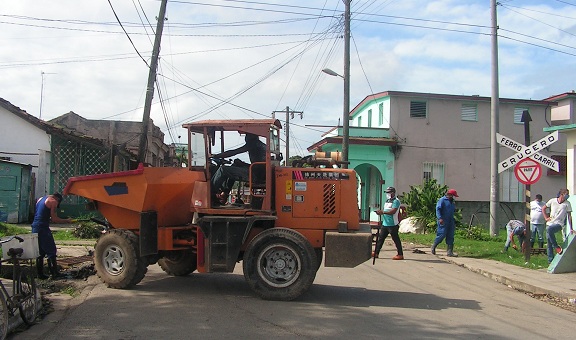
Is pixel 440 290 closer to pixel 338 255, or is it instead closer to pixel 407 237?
pixel 338 255

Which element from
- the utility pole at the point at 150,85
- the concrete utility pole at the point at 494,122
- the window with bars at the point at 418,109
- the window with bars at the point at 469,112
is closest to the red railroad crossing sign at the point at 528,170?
the concrete utility pole at the point at 494,122

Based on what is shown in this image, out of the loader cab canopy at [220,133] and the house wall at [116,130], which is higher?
the house wall at [116,130]

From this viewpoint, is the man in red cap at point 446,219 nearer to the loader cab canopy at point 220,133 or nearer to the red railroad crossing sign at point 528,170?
the red railroad crossing sign at point 528,170

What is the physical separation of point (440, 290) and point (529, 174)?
458 cm

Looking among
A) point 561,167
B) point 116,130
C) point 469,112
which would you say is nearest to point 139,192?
point 469,112

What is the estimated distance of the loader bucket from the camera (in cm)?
859

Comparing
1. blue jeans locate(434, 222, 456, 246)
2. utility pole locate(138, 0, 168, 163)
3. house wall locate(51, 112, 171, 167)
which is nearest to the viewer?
blue jeans locate(434, 222, 456, 246)

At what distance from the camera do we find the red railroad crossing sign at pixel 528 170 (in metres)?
12.4

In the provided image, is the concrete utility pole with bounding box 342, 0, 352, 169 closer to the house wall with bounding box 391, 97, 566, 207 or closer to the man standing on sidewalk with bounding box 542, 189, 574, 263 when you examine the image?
the house wall with bounding box 391, 97, 566, 207

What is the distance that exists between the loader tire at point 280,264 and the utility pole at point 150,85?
747cm

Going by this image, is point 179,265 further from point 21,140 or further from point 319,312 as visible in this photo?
point 21,140

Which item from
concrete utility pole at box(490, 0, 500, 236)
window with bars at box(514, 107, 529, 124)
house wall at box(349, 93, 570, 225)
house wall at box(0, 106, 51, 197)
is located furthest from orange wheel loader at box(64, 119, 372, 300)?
window with bars at box(514, 107, 529, 124)

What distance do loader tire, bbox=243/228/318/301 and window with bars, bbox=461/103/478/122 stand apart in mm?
20793

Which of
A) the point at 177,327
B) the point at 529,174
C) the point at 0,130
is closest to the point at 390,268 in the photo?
the point at 529,174
